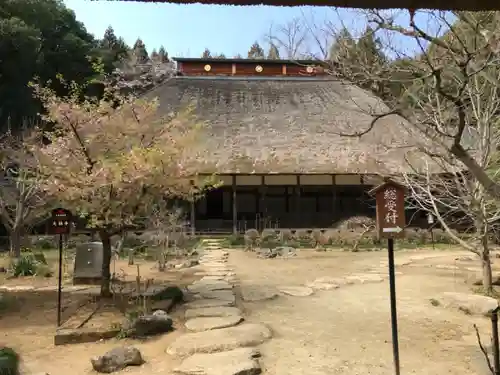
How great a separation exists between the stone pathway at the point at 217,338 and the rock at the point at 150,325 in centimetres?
32

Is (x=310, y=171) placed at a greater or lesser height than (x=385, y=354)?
greater

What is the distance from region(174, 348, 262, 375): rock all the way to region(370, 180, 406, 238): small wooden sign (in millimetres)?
1961

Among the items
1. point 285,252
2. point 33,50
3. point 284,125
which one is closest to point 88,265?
point 285,252

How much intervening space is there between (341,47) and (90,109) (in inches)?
188

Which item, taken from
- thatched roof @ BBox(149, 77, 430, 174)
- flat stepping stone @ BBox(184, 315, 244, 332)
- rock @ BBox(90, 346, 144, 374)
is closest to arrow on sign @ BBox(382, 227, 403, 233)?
flat stepping stone @ BBox(184, 315, 244, 332)

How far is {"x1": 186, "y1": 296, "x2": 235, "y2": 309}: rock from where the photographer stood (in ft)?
25.0

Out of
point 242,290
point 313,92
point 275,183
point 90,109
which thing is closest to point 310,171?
point 275,183

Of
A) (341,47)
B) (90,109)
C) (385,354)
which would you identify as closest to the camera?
(385,354)

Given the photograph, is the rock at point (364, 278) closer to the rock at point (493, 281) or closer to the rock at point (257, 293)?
the rock at point (493, 281)

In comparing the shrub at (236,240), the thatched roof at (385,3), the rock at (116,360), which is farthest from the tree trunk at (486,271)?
the shrub at (236,240)

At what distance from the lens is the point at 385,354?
5.36 m

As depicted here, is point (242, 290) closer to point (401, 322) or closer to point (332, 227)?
point (401, 322)

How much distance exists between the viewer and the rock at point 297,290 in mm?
8797

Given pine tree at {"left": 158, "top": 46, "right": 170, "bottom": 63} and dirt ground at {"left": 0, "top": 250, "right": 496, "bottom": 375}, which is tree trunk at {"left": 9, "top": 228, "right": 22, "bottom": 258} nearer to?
dirt ground at {"left": 0, "top": 250, "right": 496, "bottom": 375}
